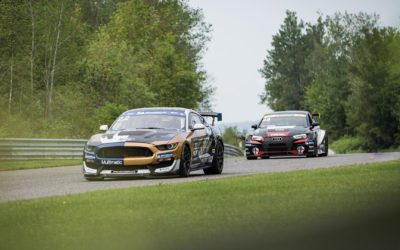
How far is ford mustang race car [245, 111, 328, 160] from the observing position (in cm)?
3031

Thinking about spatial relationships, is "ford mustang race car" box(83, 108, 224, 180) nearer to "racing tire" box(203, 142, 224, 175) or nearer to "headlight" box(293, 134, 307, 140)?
"racing tire" box(203, 142, 224, 175)

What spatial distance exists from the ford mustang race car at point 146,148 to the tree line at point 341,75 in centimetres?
4328

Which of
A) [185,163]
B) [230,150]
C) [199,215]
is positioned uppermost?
[199,215]

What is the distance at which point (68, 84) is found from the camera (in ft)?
181

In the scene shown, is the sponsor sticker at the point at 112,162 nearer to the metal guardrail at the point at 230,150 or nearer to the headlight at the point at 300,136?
the headlight at the point at 300,136

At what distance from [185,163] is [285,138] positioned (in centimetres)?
1126

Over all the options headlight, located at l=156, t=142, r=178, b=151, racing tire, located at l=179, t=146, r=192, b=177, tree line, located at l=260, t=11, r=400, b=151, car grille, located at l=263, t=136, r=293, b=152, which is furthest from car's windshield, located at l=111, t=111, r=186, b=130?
tree line, located at l=260, t=11, r=400, b=151

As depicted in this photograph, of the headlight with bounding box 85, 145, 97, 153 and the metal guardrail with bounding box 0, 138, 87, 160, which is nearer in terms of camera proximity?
the headlight with bounding box 85, 145, 97, 153

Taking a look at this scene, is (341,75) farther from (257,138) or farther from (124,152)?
(124,152)

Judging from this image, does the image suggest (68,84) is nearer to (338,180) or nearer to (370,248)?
(338,180)

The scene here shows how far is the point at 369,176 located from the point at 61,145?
17.6 m

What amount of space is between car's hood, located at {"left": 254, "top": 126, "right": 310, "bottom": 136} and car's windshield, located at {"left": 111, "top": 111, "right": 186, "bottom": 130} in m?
10.3

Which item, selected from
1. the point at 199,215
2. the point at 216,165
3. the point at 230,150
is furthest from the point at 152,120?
the point at 230,150

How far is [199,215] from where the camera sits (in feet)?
32.1
